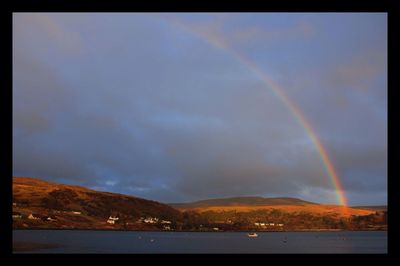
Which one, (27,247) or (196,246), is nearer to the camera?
(27,247)

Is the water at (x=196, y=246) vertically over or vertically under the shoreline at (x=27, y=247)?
under

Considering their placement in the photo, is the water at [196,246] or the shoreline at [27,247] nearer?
the shoreline at [27,247]

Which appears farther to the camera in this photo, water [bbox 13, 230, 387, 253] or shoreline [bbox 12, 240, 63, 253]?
water [bbox 13, 230, 387, 253]

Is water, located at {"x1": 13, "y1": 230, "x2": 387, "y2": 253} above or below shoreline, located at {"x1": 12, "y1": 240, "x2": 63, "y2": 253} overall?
below

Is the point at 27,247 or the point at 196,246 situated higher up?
the point at 27,247
